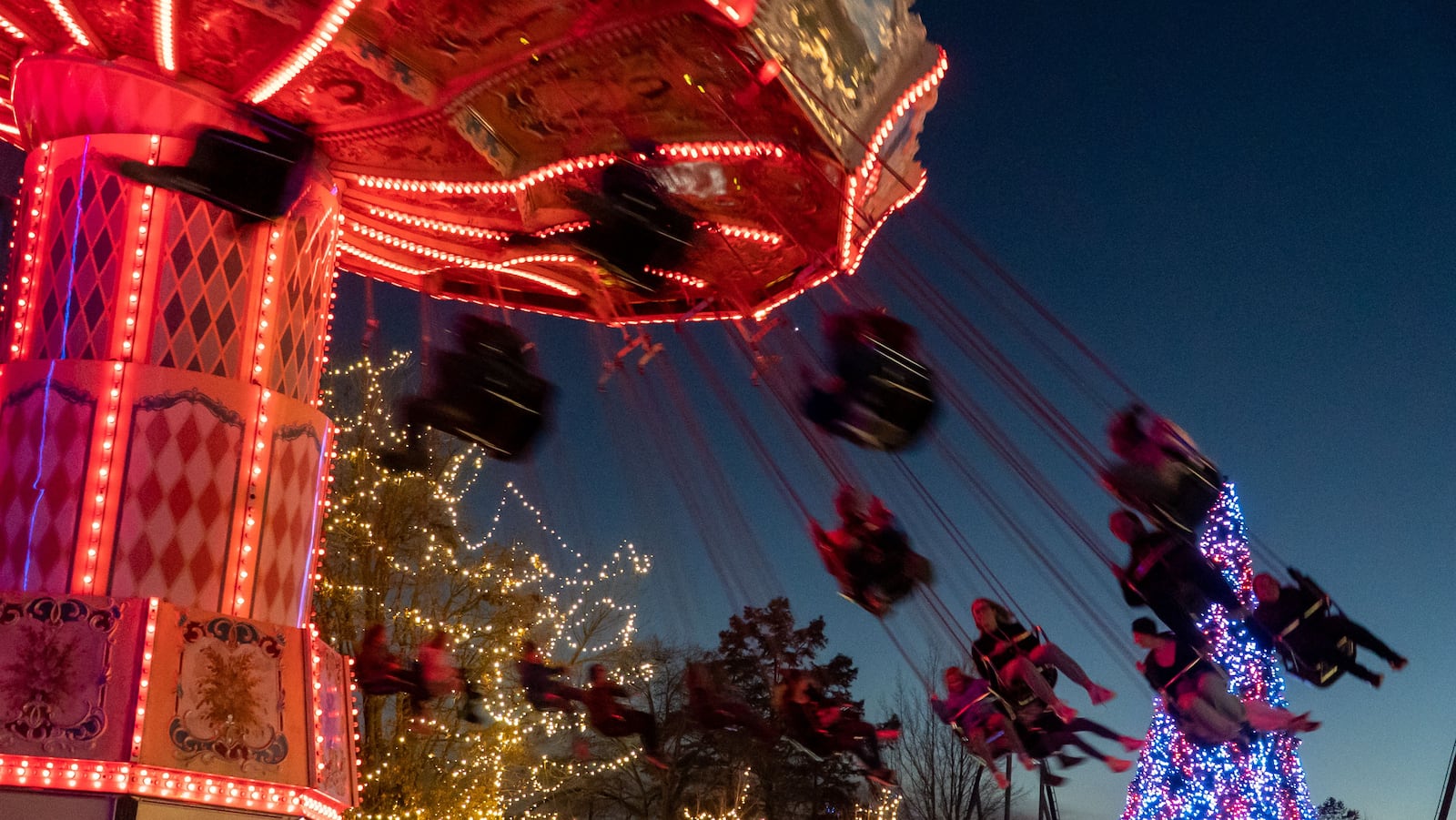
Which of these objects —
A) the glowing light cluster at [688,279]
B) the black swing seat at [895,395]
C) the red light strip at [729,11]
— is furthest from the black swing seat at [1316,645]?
the red light strip at [729,11]

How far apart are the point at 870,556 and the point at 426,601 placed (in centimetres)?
1118

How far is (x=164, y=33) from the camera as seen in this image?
25.6 feet

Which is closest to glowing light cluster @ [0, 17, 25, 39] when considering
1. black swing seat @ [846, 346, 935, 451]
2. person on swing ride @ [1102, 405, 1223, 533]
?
black swing seat @ [846, 346, 935, 451]

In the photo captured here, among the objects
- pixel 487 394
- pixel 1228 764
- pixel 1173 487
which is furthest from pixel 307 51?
pixel 1228 764

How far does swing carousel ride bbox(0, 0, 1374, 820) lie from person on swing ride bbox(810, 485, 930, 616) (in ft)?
2.13

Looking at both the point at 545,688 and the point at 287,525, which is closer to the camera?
the point at 287,525

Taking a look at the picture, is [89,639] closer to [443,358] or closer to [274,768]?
[274,768]

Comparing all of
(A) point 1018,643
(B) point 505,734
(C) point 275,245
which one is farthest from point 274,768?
(B) point 505,734

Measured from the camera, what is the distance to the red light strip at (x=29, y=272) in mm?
8250

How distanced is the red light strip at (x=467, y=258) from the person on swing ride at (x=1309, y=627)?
Answer: 5.35 meters

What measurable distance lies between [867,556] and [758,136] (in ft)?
9.92

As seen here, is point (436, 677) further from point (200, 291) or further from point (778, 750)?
point (778, 750)

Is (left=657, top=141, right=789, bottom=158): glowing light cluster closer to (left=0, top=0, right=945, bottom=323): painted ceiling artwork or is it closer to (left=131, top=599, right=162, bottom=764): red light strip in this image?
(left=0, top=0, right=945, bottom=323): painted ceiling artwork

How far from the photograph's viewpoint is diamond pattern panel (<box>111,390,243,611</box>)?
Result: 769 cm
